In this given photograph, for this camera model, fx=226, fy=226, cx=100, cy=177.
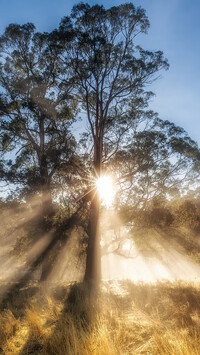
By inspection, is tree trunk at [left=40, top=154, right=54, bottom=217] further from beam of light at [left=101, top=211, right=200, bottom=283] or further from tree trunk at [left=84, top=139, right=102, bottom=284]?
beam of light at [left=101, top=211, right=200, bottom=283]

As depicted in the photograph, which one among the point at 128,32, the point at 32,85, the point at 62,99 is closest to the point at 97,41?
the point at 128,32

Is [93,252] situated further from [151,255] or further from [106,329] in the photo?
[151,255]

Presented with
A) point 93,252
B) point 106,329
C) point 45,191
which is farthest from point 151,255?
point 106,329

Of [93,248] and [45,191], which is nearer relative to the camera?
[93,248]

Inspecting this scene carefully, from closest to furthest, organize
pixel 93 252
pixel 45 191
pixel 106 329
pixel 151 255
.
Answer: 1. pixel 106 329
2. pixel 93 252
3. pixel 45 191
4. pixel 151 255

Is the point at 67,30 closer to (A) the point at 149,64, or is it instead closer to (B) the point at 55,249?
(A) the point at 149,64

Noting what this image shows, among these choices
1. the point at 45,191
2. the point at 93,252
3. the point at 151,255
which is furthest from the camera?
the point at 151,255

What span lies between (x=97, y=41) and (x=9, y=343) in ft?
45.3

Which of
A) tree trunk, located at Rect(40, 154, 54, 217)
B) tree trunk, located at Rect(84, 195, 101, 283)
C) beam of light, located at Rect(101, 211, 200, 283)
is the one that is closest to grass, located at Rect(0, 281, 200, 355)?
tree trunk, located at Rect(84, 195, 101, 283)

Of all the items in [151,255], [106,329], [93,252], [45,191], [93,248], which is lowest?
[151,255]

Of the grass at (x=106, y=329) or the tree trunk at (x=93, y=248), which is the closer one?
the grass at (x=106, y=329)

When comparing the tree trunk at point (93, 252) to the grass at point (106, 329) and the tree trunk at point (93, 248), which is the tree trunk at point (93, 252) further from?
the grass at point (106, 329)

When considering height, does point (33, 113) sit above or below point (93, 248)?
above

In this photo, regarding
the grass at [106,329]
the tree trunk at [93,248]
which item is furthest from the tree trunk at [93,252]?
the grass at [106,329]
